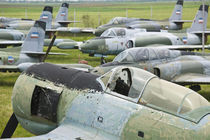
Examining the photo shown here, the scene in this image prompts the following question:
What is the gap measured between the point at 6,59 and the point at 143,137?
40.4 feet

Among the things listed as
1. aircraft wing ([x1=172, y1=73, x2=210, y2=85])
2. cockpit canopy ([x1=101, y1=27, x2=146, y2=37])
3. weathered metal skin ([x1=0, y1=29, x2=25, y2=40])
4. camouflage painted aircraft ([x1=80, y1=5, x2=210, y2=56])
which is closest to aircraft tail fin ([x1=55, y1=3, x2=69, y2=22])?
weathered metal skin ([x1=0, y1=29, x2=25, y2=40])

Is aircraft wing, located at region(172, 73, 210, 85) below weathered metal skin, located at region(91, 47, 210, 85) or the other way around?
below

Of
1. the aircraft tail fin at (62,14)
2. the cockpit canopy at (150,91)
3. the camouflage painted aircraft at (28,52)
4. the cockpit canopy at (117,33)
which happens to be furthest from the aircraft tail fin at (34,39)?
the aircraft tail fin at (62,14)

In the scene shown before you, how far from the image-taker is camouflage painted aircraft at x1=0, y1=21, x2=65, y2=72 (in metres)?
16.0

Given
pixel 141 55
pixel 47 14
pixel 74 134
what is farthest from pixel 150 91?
pixel 47 14

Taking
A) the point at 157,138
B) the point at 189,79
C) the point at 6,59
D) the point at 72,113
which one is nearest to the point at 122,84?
the point at 72,113

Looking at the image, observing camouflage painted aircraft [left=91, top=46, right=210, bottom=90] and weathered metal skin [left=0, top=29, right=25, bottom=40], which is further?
weathered metal skin [left=0, top=29, right=25, bottom=40]

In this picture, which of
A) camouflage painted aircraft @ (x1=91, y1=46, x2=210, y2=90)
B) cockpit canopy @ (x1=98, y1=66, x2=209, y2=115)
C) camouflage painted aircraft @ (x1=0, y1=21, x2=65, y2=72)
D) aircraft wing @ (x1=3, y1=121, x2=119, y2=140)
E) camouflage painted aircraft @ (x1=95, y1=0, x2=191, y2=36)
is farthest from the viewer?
camouflage painted aircraft @ (x1=95, y1=0, x2=191, y2=36)

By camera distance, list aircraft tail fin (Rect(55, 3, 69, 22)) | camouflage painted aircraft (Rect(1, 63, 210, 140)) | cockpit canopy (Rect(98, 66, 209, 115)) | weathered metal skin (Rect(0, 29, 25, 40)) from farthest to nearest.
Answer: aircraft tail fin (Rect(55, 3, 69, 22)) → weathered metal skin (Rect(0, 29, 25, 40)) → cockpit canopy (Rect(98, 66, 209, 115)) → camouflage painted aircraft (Rect(1, 63, 210, 140))

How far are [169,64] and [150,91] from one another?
7.62m

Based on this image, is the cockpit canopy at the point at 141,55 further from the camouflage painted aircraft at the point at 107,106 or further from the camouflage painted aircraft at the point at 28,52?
the camouflage painted aircraft at the point at 107,106

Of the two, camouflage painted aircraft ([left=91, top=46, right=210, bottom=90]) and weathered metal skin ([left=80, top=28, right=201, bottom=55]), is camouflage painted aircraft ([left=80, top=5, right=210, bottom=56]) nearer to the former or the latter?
weathered metal skin ([left=80, top=28, right=201, bottom=55])

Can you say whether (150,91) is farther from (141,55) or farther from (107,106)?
(141,55)

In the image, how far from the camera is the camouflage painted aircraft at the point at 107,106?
4812 millimetres
